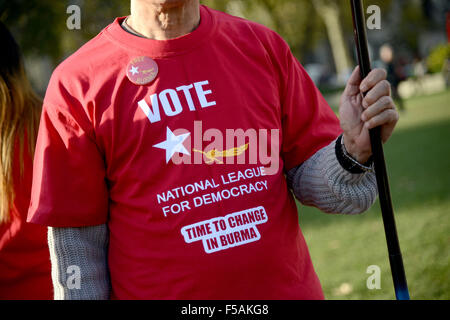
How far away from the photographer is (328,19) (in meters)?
35.8

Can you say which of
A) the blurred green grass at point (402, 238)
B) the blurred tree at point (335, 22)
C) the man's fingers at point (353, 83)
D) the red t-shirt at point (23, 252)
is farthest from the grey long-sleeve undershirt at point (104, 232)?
the blurred tree at point (335, 22)

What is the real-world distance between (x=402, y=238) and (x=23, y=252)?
4.61m

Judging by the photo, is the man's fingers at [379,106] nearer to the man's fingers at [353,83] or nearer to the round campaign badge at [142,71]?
the man's fingers at [353,83]

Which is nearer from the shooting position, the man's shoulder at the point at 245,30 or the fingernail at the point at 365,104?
the fingernail at the point at 365,104

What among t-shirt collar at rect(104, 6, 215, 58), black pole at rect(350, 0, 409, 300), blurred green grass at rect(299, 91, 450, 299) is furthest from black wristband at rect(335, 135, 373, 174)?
blurred green grass at rect(299, 91, 450, 299)

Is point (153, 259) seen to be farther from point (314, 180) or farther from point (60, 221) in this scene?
point (314, 180)

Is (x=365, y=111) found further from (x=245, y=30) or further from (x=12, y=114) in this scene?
(x=12, y=114)

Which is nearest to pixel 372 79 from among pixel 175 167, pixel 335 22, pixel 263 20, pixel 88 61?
pixel 175 167

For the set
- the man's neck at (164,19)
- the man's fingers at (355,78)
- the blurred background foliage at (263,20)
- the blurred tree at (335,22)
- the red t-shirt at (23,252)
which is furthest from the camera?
the blurred tree at (335,22)

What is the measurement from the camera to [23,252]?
2.61 meters

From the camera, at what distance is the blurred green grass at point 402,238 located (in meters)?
5.10

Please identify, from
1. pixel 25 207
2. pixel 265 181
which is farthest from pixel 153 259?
pixel 25 207
